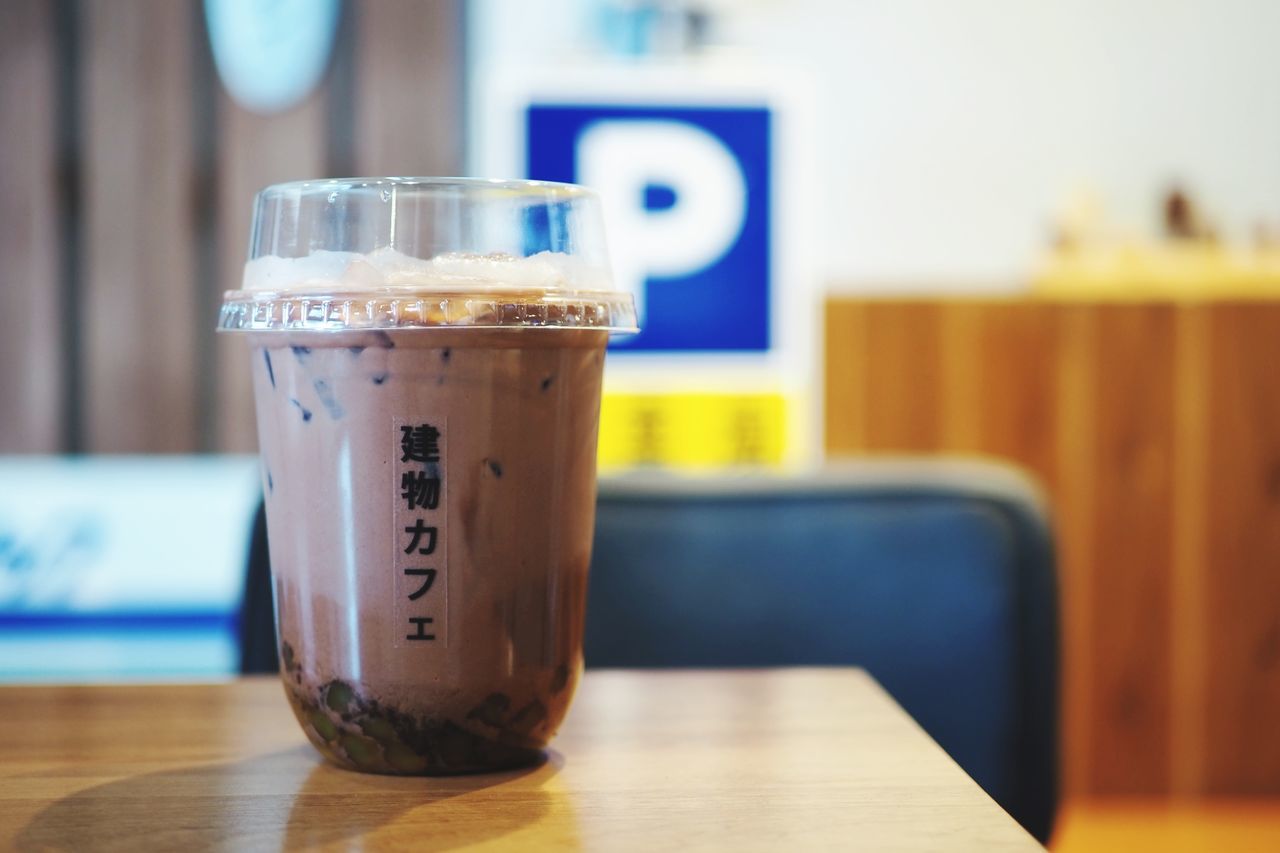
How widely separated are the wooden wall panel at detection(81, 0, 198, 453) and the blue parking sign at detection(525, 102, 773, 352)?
1180 mm

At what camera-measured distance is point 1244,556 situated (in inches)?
115

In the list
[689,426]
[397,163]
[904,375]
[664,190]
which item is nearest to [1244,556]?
[904,375]

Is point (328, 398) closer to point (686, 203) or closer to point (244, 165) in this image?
point (686, 203)

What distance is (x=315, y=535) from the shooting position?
58 cm

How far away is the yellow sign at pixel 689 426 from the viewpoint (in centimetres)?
304

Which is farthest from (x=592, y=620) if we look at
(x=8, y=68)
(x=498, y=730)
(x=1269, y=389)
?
(x=8, y=68)

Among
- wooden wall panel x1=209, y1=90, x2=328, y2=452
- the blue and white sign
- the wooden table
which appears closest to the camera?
the wooden table

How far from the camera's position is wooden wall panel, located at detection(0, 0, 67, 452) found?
3.51m

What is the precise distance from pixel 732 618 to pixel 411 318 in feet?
2.32

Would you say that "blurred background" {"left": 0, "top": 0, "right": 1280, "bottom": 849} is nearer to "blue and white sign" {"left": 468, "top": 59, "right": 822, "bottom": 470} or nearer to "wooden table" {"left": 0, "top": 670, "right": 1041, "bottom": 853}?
"blue and white sign" {"left": 468, "top": 59, "right": 822, "bottom": 470}

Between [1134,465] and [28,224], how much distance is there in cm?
299

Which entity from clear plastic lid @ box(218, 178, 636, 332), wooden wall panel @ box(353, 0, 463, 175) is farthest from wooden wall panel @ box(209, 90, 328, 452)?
clear plastic lid @ box(218, 178, 636, 332)

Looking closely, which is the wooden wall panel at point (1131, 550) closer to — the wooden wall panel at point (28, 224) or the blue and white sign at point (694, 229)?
the blue and white sign at point (694, 229)

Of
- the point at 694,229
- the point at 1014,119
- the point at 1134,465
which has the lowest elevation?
the point at 1134,465
